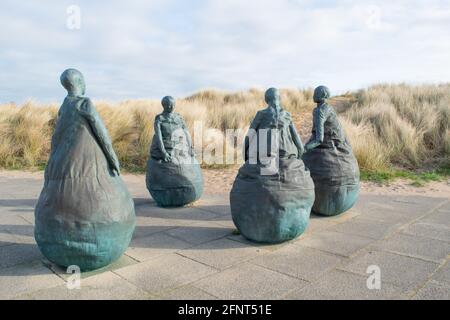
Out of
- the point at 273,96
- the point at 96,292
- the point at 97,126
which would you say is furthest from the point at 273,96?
the point at 96,292

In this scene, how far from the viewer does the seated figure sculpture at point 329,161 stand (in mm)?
5102

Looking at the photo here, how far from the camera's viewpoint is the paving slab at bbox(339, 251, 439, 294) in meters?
3.29

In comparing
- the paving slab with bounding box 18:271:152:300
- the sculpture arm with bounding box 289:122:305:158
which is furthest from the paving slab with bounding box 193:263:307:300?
the sculpture arm with bounding box 289:122:305:158

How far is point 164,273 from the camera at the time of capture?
346cm

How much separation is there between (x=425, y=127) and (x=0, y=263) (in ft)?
38.4

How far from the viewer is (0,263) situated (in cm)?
368

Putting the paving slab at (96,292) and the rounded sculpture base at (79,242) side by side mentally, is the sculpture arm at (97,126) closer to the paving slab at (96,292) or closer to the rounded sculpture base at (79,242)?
the rounded sculpture base at (79,242)

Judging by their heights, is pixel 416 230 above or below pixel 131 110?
below

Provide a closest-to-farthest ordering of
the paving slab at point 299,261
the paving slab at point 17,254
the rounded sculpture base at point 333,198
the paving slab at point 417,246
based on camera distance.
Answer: the paving slab at point 299,261 → the paving slab at point 17,254 → the paving slab at point 417,246 → the rounded sculpture base at point 333,198

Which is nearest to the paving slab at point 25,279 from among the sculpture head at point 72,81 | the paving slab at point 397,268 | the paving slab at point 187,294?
the paving slab at point 187,294

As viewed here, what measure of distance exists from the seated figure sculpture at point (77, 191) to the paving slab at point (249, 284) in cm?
98

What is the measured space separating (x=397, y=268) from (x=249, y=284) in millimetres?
1420

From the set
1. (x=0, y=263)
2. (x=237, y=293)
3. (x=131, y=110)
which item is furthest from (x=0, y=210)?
(x=131, y=110)

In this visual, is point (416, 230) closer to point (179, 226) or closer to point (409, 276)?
point (409, 276)
